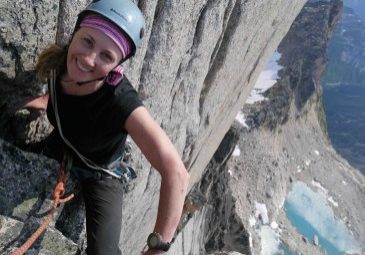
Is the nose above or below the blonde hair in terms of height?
above

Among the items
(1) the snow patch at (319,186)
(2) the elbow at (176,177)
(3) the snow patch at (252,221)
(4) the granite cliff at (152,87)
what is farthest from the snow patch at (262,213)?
(2) the elbow at (176,177)

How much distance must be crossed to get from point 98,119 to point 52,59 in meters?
0.92

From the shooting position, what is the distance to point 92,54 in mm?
4477

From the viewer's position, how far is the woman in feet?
14.2

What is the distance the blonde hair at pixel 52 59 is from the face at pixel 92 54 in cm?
65

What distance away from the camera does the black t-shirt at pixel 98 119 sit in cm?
470

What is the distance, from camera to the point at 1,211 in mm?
5531

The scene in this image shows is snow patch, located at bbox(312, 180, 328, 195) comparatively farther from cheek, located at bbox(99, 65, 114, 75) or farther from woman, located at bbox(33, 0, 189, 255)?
cheek, located at bbox(99, 65, 114, 75)

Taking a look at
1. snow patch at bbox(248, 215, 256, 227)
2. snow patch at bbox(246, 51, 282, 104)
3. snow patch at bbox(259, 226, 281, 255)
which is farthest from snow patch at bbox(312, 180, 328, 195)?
snow patch at bbox(248, 215, 256, 227)

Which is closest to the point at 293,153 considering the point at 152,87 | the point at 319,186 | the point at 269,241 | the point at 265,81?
the point at 319,186

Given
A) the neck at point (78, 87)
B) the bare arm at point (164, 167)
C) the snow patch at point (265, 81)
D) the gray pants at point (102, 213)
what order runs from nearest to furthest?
the bare arm at point (164, 167)
the neck at point (78, 87)
the gray pants at point (102, 213)
the snow patch at point (265, 81)

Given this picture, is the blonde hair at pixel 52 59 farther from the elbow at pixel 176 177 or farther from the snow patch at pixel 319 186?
the snow patch at pixel 319 186

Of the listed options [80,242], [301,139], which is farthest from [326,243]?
[80,242]

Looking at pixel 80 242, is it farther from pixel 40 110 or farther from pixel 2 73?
pixel 2 73
